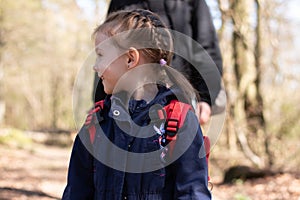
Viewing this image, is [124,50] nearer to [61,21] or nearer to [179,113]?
[179,113]

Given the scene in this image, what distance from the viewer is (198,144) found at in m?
1.93

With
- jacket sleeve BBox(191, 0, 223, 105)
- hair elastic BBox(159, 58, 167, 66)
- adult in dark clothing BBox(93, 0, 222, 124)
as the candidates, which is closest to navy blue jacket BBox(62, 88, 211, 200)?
hair elastic BBox(159, 58, 167, 66)

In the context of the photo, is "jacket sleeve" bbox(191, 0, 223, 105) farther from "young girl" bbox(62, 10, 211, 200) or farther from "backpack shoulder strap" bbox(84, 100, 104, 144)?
"backpack shoulder strap" bbox(84, 100, 104, 144)

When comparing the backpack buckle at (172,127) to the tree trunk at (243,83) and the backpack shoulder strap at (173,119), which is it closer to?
the backpack shoulder strap at (173,119)

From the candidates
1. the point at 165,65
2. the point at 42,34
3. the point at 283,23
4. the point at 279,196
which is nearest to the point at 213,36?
the point at 165,65

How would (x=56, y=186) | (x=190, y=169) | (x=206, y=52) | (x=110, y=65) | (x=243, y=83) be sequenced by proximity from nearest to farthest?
(x=190, y=169)
(x=110, y=65)
(x=206, y=52)
(x=56, y=186)
(x=243, y=83)

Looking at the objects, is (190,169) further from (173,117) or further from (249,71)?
(249,71)

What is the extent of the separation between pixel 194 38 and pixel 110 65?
1.31 metres

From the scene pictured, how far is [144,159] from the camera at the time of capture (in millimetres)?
1922

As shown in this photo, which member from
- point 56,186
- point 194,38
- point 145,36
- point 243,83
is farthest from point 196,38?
point 243,83

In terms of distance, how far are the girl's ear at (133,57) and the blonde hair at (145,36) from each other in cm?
2

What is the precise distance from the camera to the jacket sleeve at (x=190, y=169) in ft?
6.18

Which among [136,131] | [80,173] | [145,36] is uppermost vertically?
[145,36]

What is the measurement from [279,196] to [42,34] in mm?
19220
